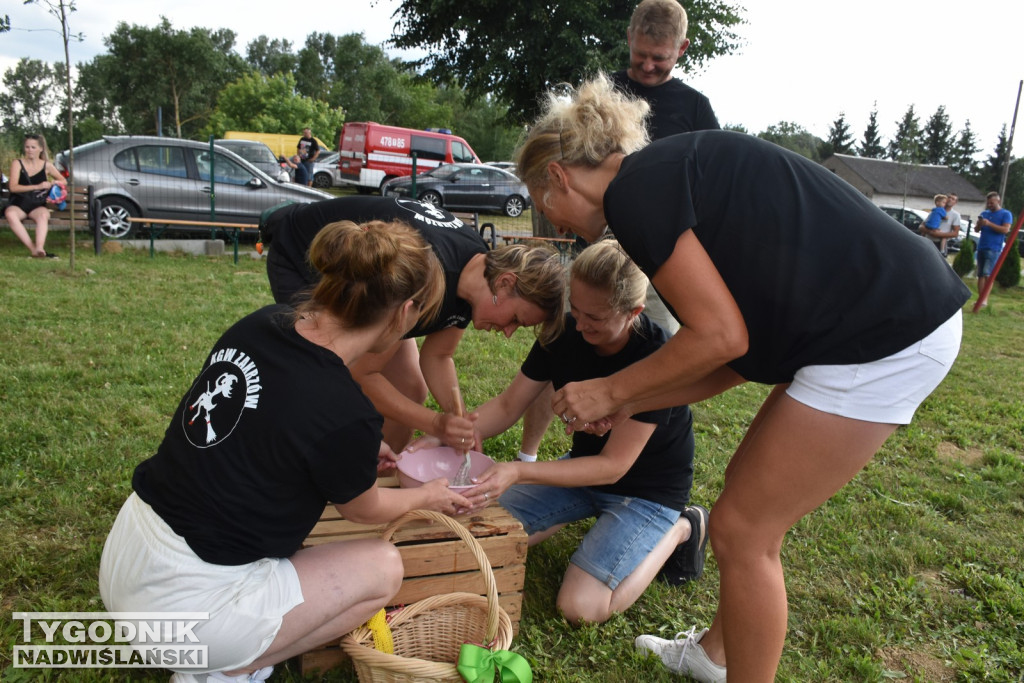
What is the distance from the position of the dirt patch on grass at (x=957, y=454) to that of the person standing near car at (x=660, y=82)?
1743 mm

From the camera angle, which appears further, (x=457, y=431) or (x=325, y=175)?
(x=325, y=175)

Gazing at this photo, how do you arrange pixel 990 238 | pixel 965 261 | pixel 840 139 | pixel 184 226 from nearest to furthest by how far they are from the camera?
pixel 184 226 → pixel 990 238 → pixel 965 261 → pixel 840 139

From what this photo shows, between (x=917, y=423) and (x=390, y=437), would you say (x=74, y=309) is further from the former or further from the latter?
(x=917, y=423)

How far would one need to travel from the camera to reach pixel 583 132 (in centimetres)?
163

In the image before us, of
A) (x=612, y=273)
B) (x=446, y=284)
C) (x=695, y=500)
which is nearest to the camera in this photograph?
(x=612, y=273)

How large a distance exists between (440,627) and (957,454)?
11.2 feet

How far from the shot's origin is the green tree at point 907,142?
1346 inches

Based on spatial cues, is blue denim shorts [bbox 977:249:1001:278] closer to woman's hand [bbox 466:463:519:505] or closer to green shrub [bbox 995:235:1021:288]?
green shrub [bbox 995:235:1021:288]

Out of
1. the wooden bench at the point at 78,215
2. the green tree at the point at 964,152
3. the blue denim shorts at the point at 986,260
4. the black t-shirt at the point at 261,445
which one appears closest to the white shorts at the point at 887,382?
the black t-shirt at the point at 261,445

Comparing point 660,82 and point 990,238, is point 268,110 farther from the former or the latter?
point 660,82

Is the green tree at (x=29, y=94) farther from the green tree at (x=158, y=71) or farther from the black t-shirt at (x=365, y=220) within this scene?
the black t-shirt at (x=365, y=220)

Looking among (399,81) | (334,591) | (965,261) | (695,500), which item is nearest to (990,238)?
(965,261)

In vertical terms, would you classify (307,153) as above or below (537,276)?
above

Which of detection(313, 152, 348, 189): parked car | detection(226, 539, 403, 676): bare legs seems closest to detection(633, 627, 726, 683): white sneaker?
detection(226, 539, 403, 676): bare legs
